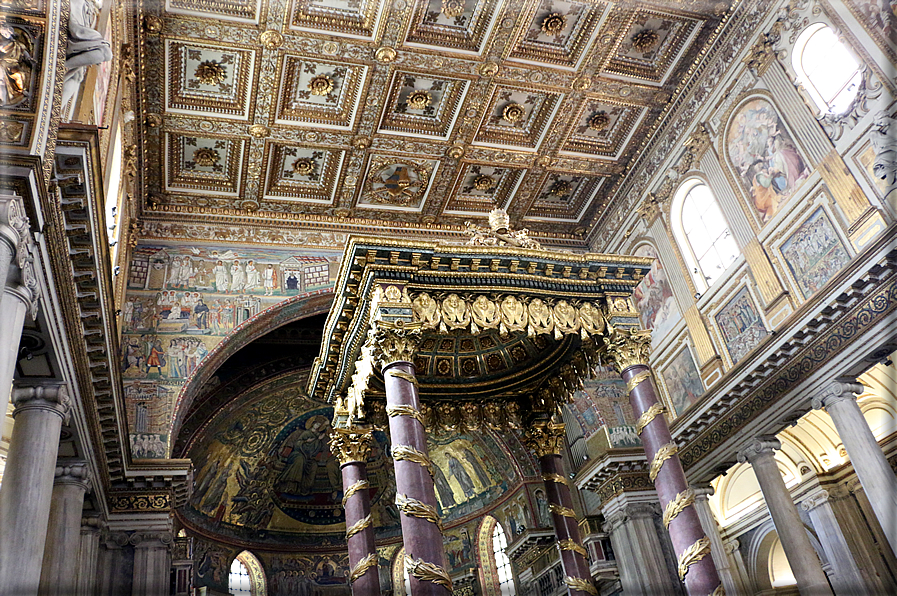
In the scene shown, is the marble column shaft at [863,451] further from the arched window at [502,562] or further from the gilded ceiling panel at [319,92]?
the arched window at [502,562]

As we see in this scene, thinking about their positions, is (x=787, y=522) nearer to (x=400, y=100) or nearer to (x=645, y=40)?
(x=645, y=40)

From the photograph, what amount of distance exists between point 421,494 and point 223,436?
1216 centimetres

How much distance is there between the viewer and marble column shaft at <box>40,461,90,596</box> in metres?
9.27

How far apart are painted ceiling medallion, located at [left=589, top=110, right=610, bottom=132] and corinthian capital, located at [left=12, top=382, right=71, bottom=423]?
10.9 m

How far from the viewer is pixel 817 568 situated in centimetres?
1112

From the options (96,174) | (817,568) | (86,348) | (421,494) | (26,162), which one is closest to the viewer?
(26,162)

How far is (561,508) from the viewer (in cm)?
1087

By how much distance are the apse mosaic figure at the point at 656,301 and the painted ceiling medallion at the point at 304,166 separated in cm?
686

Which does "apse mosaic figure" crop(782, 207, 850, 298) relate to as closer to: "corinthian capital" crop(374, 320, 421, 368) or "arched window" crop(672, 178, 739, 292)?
"arched window" crop(672, 178, 739, 292)

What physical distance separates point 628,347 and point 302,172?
8.31 m

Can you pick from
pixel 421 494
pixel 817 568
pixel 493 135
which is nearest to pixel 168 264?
pixel 493 135

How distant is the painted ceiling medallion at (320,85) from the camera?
1354cm

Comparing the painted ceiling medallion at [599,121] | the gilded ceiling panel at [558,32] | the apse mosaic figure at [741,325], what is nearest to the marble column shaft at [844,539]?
the apse mosaic figure at [741,325]

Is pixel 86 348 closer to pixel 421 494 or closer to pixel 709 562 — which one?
pixel 421 494
